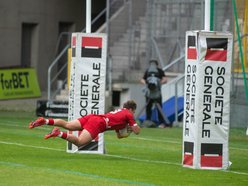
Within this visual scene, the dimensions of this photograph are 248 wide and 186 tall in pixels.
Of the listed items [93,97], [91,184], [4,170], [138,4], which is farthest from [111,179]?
[138,4]

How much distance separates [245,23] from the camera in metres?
28.8

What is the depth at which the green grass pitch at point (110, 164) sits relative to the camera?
1474cm

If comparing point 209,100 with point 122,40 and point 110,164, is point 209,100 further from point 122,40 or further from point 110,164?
point 122,40

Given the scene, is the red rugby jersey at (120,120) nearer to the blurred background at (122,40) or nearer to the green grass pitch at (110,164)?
the green grass pitch at (110,164)

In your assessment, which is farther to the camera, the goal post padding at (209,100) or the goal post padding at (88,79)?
the goal post padding at (88,79)

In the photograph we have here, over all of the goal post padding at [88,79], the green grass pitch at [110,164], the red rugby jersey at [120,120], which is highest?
the goal post padding at [88,79]

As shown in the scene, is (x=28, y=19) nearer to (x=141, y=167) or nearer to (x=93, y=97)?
(x=93, y=97)

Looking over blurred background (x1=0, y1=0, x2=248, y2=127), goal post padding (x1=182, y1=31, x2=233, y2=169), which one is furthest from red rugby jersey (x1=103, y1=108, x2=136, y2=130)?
blurred background (x1=0, y1=0, x2=248, y2=127)

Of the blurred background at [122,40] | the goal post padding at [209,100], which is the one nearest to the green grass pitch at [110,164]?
the goal post padding at [209,100]

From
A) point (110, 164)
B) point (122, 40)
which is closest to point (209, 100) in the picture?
point (110, 164)

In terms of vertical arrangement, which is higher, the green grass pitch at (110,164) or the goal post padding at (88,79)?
the goal post padding at (88,79)

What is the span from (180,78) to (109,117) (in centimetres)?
1259

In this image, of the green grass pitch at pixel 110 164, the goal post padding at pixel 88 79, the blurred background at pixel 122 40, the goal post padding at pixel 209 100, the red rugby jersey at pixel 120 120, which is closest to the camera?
the green grass pitch at pixel 110 164

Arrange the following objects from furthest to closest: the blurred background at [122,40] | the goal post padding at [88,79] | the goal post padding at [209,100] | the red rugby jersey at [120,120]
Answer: the blurred background at [122,40], the goal post padding at [88,79], the red rugby jersey at [120,120], the goal post padding at [209,100]
